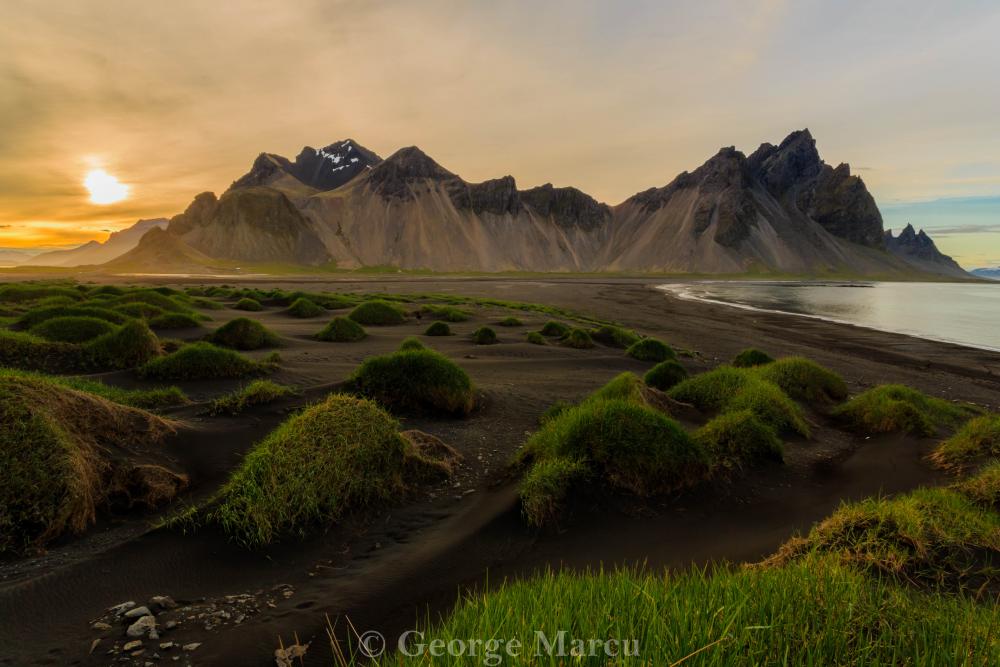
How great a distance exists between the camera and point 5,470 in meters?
5.64

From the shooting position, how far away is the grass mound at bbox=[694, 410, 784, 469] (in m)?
8.62

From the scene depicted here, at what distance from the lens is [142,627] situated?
428 cm

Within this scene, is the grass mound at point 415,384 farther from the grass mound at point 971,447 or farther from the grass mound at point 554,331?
the grass mound at point 554,331

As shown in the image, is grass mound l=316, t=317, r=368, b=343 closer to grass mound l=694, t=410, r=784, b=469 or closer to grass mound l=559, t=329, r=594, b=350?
grass mound l=559, t=329, r=594, b=350

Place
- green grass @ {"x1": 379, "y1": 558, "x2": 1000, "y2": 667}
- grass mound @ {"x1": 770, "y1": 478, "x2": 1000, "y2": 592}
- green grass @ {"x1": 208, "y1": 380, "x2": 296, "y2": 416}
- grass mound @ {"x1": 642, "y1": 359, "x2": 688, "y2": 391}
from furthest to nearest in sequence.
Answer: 1. grass mound @ {"x1": 642, "y1": 359, "x2": 688, "y2": 391}
2. green grass @ {"x1": 208, "y1": 380, "x2": 296, "y2": 416}
3. grass mound @ {"x1": 770, "y1": 478, "x2": 1000, "y2": 592}
4. green grass @ {"x1": 379, "y1": 558, "x2": 1000, "y2": 667}

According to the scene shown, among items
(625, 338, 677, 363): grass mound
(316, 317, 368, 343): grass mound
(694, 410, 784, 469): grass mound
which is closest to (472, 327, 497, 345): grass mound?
(316, 317, 368, 343): grass mound

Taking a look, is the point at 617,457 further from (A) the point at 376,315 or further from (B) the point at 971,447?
(A) the point at 376,315

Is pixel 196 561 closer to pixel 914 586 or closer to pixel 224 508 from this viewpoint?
pixel 224 508

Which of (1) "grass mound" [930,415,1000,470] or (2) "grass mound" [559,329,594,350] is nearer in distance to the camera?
(1) "grass mound" [930,415,1000,470]

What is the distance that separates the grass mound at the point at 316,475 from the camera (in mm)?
6059

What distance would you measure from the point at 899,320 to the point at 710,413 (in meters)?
57.7

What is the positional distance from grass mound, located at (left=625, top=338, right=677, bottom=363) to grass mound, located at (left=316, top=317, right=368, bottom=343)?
13.0 m

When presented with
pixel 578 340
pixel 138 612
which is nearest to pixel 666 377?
pixel 578 340

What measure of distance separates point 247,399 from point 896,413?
1475cm
